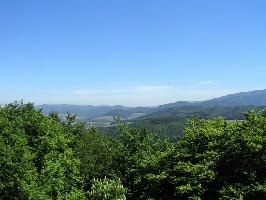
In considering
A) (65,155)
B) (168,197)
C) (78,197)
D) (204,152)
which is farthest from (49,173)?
(204,152)

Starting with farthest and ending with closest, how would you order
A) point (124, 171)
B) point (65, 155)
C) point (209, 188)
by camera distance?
point (124, 171) < point (65, 155) < point (209, 188)

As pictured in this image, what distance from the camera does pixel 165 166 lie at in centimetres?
5144

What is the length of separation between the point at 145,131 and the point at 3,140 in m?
28.0

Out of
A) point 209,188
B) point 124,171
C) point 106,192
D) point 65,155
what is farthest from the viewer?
point 124,171

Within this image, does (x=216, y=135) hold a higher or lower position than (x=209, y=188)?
higher

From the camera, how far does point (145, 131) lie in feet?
230

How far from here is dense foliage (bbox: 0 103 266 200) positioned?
43.0 metres

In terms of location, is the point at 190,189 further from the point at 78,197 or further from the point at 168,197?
the point at 78,197

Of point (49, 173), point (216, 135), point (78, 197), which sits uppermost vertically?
point (216, 135)

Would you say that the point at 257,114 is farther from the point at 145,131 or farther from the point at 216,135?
the point at 145,131

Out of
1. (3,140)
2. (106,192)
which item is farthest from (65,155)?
(106,192)

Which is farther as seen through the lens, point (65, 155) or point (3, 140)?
point (65, 155)

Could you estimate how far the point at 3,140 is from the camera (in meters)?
48.5

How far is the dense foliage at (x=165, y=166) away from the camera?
141 ft
